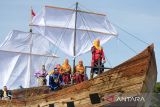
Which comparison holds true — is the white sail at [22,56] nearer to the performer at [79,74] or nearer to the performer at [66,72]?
the performer at [66,72]

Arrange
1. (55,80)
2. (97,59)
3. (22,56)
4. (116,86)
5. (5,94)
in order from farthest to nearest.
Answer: (22,56)
(5,94)
(55,80)
(97,59)
(116,86)

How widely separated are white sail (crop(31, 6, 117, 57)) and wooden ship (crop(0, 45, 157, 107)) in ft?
26.7

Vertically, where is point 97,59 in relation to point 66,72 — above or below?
above

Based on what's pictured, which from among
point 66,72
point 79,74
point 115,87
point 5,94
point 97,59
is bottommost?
point 115,87

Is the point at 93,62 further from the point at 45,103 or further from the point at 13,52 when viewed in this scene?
the point at 13,52

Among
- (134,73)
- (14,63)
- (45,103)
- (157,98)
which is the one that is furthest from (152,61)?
(14,63)

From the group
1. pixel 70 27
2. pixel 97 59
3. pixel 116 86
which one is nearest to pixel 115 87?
pixel 116 86

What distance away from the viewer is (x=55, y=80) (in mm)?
18312

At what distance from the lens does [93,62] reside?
57.0 ft

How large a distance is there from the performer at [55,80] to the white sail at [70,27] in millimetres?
6515

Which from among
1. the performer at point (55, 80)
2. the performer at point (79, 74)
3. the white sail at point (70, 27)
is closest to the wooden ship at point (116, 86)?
the performer at point (55, 80)

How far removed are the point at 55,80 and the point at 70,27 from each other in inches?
332

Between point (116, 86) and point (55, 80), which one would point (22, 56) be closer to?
point (55, 80)

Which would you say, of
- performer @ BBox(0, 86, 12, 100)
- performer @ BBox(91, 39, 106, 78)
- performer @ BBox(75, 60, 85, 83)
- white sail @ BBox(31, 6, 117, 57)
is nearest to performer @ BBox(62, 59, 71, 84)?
performer @ BBox(75, 60, 85, 83)
